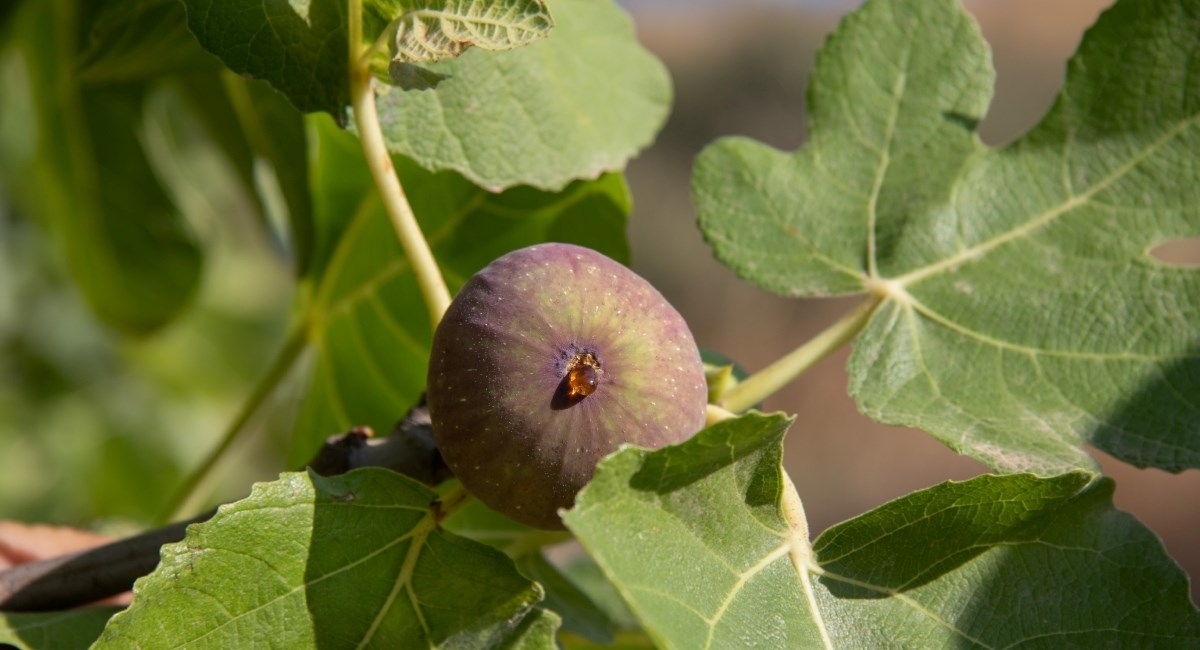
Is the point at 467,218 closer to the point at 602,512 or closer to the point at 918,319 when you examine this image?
the point at 918,319

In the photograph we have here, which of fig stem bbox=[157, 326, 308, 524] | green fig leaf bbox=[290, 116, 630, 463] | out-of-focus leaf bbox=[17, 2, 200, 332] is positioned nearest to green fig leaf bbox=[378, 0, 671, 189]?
green fig leaf bbox=[290, 116, 630, 463]

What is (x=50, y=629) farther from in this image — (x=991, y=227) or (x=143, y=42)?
(x=991, y=227)

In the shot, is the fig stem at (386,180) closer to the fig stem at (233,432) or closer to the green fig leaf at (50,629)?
the green fig leaf at (50,629)

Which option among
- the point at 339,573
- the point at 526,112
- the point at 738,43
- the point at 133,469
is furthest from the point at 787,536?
the point at 738,43

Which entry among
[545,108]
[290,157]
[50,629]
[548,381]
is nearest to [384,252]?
[290,157]

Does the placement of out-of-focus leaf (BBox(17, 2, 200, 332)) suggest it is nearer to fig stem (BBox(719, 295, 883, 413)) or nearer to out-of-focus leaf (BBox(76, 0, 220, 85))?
out-of-focus leaf (BBox(76, 0, 220, 85))
